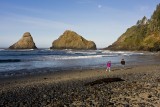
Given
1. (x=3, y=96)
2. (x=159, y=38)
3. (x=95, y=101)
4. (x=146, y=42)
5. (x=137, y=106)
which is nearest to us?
(x=137, y=106)

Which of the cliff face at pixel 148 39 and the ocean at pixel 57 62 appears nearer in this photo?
the ocean at pixel 57 62

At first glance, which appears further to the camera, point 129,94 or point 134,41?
point 134,41

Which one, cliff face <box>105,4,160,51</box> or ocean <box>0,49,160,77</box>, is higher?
cliff face <box>105,4,160,51</box>

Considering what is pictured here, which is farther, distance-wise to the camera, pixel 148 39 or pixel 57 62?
pixel 148 39

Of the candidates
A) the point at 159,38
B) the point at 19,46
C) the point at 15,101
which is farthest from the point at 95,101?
the point at 19,46

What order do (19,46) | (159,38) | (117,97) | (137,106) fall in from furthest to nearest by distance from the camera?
1. (19,46)
2. (159,38)
3. (117,97)
4. (137,106)

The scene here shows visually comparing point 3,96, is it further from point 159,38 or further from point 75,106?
point 159,38

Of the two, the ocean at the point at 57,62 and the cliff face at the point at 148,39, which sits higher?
the cliff face at the point at 148,39

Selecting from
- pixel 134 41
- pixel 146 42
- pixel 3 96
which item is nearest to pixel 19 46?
pixel 134 41

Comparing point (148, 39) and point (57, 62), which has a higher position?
point (148, 39)

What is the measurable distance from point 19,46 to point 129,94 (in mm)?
190665

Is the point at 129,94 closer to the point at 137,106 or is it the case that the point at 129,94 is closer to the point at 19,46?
the point at 137,106

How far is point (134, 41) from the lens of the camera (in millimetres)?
155250

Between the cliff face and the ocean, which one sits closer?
the ocean
